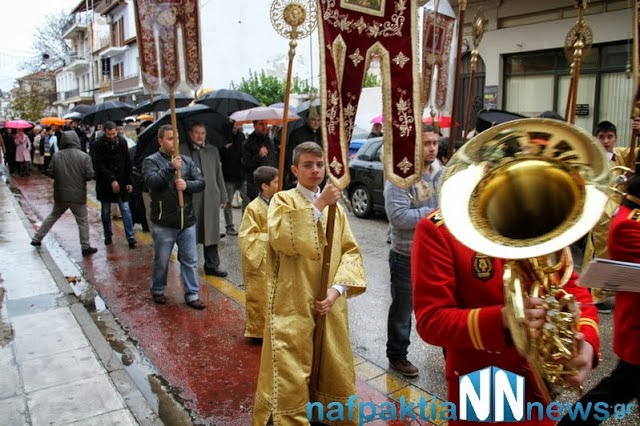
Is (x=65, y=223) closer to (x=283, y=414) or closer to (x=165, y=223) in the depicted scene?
(x=165, y=223)

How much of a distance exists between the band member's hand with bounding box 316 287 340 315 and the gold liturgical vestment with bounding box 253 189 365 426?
0.22 ft

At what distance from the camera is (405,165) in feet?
9.09

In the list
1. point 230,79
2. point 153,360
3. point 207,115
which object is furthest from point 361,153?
point 230,79

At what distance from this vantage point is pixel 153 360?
185 inches

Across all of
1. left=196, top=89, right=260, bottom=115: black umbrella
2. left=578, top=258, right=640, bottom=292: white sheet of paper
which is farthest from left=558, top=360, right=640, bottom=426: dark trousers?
left=196, top=89, right=260, bottom=115: black umbrella

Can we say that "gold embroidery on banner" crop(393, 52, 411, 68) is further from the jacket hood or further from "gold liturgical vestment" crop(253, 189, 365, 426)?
the jacket hood

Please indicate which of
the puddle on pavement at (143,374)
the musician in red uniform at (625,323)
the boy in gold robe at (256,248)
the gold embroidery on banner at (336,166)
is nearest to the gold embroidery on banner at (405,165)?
the gold embroidery on banner at (336,166)

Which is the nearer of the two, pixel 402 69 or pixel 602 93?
pixel 402 69

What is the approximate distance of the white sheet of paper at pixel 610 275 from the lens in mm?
1869

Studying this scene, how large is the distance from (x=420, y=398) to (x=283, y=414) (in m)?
1.22

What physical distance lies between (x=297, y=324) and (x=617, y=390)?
1656mm

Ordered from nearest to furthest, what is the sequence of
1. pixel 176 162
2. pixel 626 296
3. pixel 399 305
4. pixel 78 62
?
1. pixel 626 296
2. pixel 399 305
3. pixel 176 162
4. pixel 78 62

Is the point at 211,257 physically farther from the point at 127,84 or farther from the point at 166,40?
the point at 127,84

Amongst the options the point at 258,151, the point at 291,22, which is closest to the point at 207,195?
the point at 258,151
